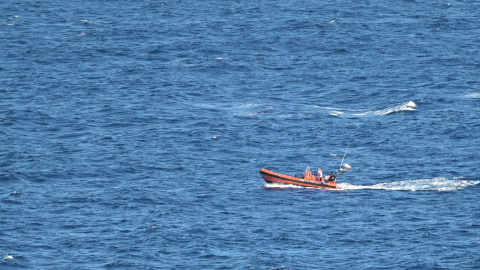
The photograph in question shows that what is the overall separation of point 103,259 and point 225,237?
1314cm

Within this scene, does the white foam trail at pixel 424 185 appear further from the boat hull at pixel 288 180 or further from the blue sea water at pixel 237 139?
the boat hull at pixel 288 180

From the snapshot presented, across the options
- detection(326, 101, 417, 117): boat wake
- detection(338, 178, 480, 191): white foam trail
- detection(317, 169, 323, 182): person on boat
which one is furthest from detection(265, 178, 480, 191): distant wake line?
detection(326, 101, 417, 117): boat wake

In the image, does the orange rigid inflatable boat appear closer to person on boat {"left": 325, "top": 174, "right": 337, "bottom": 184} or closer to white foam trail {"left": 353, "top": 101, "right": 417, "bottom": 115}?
person on boat {"left": 325, "top": 174, "right": 337, "bottom": 184}

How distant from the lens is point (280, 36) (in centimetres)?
18312

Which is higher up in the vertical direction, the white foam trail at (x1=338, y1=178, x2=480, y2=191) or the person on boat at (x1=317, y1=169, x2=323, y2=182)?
the person on boat at (x1=317, y1=169, x2=323, y2=182)

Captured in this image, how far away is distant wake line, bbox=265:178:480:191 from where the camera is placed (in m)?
108

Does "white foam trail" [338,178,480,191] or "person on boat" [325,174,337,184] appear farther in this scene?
"person on boat" [325,174,337,184]

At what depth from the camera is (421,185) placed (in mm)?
109375

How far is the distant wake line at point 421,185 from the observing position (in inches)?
4267

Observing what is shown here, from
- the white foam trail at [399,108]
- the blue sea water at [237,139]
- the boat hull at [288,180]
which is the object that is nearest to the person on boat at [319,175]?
the boat hull at [288,180]

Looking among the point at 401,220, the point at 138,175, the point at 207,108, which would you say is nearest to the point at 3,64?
the point at 207,108

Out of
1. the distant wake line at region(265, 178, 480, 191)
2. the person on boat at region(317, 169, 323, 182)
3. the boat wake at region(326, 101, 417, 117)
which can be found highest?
the person on boat at region(317, 169, 323, 182)

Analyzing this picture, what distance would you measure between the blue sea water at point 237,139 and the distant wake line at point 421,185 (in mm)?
274

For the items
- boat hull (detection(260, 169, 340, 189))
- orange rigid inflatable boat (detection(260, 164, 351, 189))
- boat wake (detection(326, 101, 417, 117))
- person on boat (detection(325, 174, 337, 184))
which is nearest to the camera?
boat hull (detection(260, 169, 340, 189))
